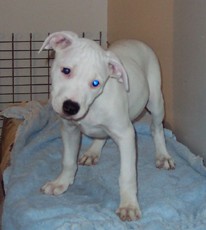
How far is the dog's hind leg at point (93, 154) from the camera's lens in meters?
2.54

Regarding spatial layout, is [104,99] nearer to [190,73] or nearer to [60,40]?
[60,40]

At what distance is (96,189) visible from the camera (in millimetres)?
2250

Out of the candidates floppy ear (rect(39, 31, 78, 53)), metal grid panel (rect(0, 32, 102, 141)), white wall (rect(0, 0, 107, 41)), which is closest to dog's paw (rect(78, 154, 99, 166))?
floppy ear (rect(39, 31, 78, 53))

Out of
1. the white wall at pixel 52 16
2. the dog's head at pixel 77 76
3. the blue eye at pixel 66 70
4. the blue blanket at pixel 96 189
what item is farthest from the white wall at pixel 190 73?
the white wall at pixel 52 16

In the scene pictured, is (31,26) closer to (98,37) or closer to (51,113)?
(98,37)

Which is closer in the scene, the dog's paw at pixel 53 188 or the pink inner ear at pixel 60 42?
the pink inner ear at pixel 60 42

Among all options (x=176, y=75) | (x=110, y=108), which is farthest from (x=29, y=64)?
(x=110, y=108)

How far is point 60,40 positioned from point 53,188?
0.66 meters

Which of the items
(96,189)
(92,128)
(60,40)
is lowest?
(96,189)

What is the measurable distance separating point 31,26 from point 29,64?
293 millimetres

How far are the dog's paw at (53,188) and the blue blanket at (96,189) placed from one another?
0.03 meters

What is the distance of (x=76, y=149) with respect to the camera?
2275 mm

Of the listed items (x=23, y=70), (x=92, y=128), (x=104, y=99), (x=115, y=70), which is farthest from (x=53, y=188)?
(x=23, y=70)

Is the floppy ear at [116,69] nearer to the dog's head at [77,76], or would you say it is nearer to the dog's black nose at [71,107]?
the dog's head at [77,76]
